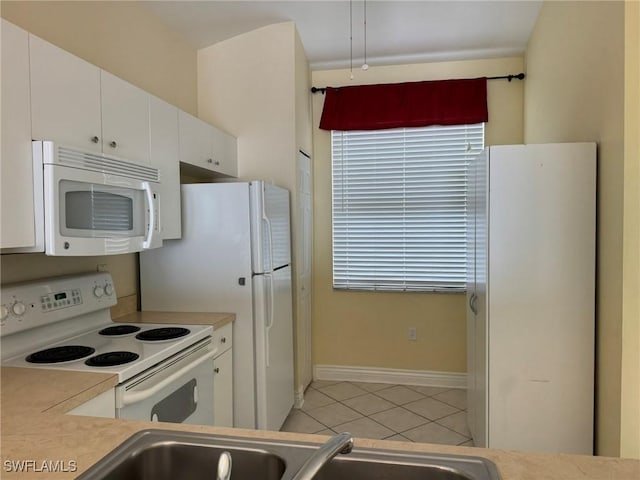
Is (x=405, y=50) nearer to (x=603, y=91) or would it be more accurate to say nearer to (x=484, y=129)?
(x=484, y=129)

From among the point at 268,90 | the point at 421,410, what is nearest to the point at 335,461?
the point at 421,410

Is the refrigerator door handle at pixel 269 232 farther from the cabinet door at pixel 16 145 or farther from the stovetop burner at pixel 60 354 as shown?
the cabinet door at pixel 16 145

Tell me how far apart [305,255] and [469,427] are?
1.79 meters

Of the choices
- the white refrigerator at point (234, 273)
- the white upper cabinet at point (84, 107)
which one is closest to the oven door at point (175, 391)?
the white refrigerator at point (234, 273)

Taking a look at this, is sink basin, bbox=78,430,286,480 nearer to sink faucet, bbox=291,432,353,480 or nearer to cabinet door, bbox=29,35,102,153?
sink faucet, bbox=291,432,353,480

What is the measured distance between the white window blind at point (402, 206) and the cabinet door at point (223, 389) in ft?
5.46

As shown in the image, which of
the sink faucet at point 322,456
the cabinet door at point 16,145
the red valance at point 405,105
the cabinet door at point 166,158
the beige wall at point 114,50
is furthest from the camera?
the red valance at point 405,105

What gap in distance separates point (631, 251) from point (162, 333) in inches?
82.5

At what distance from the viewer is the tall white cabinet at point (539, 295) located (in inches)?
84.4

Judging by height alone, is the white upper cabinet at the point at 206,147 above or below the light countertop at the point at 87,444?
above

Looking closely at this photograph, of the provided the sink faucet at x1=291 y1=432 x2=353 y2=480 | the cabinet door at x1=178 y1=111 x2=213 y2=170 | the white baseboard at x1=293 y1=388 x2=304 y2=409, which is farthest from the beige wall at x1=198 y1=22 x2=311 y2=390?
the sink faucet at x1=291 y1=432 x2=353 y2=480

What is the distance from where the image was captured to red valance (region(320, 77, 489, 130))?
3699 mm

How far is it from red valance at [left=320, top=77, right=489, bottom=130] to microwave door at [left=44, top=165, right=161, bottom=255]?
7.07 ft

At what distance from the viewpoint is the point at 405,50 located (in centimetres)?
367
